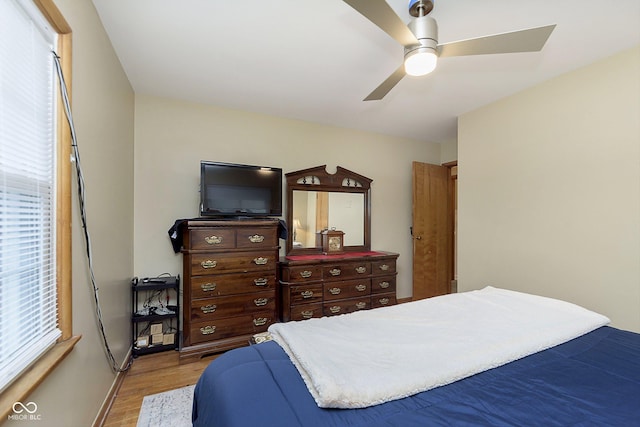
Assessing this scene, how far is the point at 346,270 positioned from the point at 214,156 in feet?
6.52

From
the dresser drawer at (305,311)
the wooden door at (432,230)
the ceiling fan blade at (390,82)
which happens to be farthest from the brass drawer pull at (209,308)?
the wooden door at (432,230)

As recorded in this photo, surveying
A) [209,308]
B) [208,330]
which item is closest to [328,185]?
[209,308]

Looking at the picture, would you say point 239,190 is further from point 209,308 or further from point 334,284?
point 334,284

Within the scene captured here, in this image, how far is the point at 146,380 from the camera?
2.18 m

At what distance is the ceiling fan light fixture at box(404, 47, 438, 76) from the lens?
150 centimetres

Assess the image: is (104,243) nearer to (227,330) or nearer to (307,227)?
(227,330)

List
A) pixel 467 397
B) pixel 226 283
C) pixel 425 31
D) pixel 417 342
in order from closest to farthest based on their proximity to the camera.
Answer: pixel 467 397, pixel 417 342, pixel 425 31, pixel 226 283

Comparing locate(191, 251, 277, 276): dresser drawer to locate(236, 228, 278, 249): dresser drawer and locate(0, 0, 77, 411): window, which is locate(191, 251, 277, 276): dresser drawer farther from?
locate(0, 0, 77, 411): window

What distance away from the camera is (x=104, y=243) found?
69.7 inches

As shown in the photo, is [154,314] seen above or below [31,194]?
below

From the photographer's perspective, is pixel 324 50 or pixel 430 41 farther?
pixel 324 50

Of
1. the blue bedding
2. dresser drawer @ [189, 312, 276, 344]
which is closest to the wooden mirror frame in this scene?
dresser drawer @ [189, 312, 276, 344]

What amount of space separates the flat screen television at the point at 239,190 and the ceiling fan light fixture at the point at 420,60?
181 centimetres

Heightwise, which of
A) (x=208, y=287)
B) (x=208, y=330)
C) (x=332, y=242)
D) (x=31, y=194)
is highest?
(x=31, y=194)
